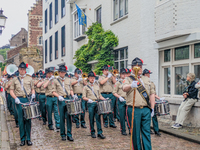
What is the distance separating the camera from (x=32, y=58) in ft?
130

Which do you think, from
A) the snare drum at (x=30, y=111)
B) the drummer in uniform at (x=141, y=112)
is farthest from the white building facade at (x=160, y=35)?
the snare drum at (x=30, y=111)

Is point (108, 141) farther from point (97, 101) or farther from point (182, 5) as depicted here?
point (182, 5)

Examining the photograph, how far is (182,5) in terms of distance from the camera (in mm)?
10180

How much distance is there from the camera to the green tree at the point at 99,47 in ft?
50.4

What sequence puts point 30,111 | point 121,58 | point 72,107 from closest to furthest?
point 30,111 < point 72,107 < point 121,58

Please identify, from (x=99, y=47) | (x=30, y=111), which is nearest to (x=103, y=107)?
(x=30, y=111)

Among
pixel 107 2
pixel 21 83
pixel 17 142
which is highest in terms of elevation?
pixel 107 2

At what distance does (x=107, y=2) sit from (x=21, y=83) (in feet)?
33.1

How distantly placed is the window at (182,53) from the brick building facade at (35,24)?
41.8 metres

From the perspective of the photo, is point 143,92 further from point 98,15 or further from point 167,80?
point 98,15

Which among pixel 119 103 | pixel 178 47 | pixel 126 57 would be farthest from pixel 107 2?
pixel 119 103

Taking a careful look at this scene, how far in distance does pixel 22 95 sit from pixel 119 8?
9196mm

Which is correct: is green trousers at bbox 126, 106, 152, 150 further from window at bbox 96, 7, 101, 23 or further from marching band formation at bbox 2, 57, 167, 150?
window at bbox 96, 7, 101, 23

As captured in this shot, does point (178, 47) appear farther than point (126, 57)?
No
